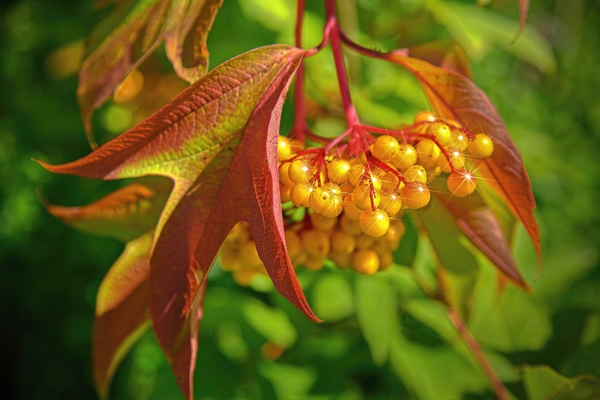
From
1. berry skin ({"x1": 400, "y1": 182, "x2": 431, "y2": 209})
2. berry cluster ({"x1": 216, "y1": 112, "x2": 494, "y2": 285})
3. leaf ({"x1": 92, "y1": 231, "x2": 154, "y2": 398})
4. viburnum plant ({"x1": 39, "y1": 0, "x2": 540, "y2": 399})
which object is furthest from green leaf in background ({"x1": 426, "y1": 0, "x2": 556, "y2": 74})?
leaf ({"x1": 92, "y1": 231, "x2": 154, "y2": 398})

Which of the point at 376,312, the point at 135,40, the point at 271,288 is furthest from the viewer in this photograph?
the point at 271,288

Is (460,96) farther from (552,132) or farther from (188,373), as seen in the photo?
(552,132)

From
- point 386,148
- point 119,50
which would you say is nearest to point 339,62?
point 386,148

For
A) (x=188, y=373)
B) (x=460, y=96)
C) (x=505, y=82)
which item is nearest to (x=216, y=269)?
(x=188, y=373)

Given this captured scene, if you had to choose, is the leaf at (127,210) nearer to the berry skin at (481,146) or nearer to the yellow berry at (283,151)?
the yellow berry at (283,151)

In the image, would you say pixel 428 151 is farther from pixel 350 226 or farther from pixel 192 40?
pixel 192 40

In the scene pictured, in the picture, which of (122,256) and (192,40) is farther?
(122,256)

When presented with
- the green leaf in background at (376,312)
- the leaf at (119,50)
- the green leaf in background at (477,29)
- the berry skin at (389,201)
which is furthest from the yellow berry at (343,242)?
the green leaf in background at (477,29)
